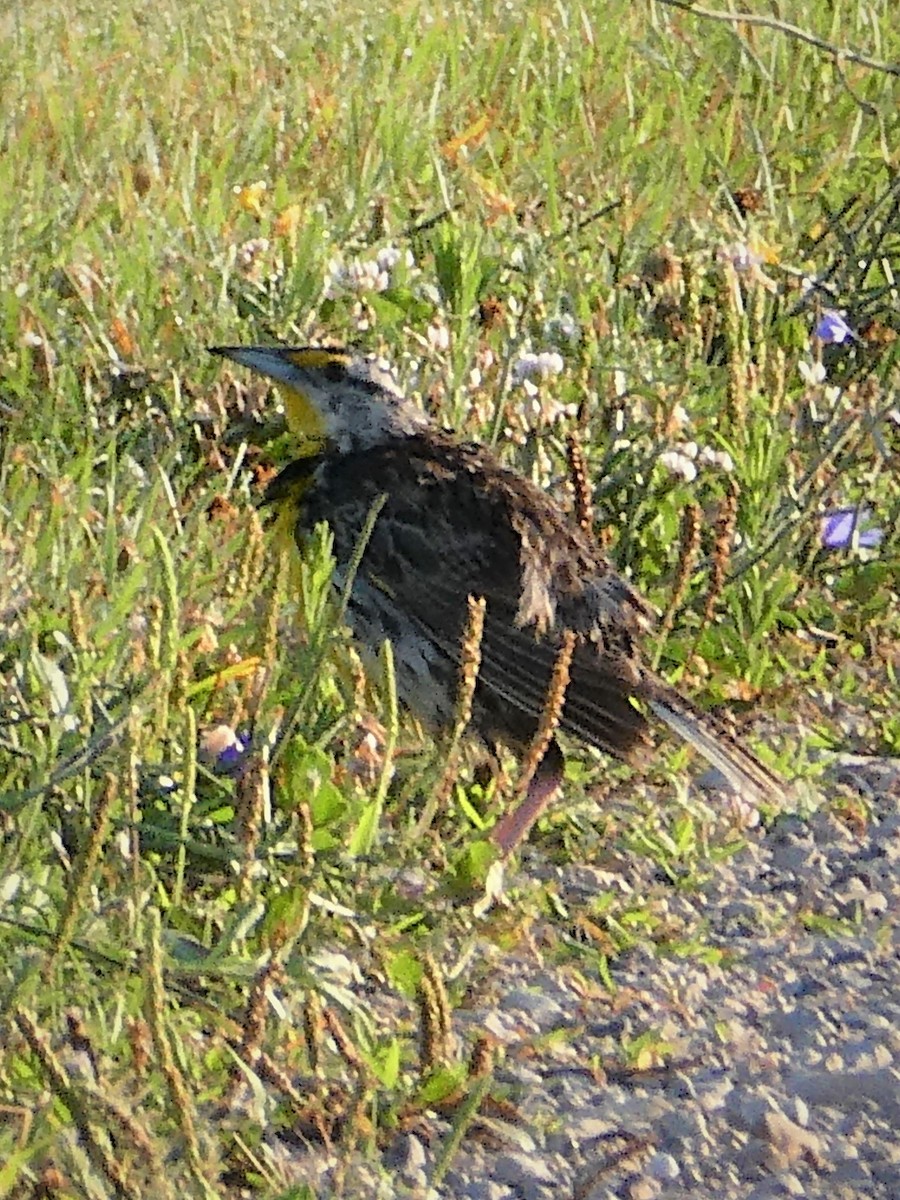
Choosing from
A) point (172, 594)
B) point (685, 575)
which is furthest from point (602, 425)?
point (172, 594)

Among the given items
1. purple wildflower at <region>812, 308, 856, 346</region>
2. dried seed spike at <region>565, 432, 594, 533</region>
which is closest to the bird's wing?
dried seed spike at <region>565, 432, 594, 533</region>

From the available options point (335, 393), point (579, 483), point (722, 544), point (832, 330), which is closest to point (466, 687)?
point (722, 544)

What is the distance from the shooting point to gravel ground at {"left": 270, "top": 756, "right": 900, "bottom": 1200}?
2.82m

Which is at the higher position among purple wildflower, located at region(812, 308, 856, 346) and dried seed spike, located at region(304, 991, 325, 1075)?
purple wildflower, located at region(812, 308, 856, 346)

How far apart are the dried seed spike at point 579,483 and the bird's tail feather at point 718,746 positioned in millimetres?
485

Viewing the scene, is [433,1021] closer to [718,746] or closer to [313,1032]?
[313,1032]

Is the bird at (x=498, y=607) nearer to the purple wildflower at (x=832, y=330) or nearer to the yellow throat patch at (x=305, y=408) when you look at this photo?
the yellow throat patch at (x=305, y=408)

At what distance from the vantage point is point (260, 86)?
6.55 meters

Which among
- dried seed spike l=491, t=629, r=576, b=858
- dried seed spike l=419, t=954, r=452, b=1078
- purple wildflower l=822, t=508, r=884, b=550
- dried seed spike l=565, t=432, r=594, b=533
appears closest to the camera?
dried seed spike l=419, t=954, r=452, b=1078

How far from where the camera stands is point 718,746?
3748 mm

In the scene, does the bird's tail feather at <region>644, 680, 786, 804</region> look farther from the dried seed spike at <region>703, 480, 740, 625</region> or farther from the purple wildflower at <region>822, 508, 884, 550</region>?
the purple wildflower at <region>822, 508, 884, 550</region>

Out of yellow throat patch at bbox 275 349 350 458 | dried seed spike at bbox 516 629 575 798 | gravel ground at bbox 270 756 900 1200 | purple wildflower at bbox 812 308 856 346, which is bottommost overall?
gravel ground at bbox 270 756 900 1200

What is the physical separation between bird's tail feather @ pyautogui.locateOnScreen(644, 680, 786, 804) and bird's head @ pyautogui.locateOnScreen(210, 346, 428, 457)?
0.88 m

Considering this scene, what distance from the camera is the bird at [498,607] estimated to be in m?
3.78
